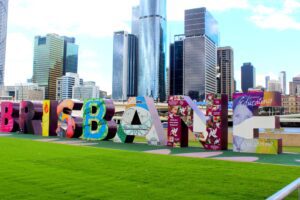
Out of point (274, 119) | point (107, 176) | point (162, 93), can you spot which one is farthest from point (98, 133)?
point (162, 93)

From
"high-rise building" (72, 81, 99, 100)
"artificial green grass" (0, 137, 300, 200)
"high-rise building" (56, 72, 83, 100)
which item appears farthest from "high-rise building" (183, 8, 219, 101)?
"artificial green grass" (0, 137, 300, 200)

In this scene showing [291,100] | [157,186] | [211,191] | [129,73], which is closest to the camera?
[211,191]

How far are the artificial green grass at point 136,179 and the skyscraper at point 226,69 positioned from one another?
163 meters

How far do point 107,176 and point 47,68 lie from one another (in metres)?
198

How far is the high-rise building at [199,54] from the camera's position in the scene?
154 m

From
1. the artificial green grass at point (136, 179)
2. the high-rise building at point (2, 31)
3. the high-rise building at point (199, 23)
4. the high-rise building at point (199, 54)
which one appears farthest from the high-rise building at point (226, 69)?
the artificial green grass at point (136, 179)

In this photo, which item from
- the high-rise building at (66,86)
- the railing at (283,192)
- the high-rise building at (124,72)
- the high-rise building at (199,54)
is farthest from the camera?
the high-rise building at (124,72)

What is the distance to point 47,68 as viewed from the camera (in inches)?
7810

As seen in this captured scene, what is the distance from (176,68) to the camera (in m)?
169

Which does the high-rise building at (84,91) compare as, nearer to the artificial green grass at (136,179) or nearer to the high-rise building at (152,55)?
the high-rise building at (152,55)

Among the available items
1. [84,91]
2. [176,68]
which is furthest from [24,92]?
[176,68]

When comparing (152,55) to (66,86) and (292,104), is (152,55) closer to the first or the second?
(66,86)

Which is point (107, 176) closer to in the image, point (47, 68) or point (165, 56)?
point (165, 56)

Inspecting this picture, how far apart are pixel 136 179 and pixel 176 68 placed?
529 feet
